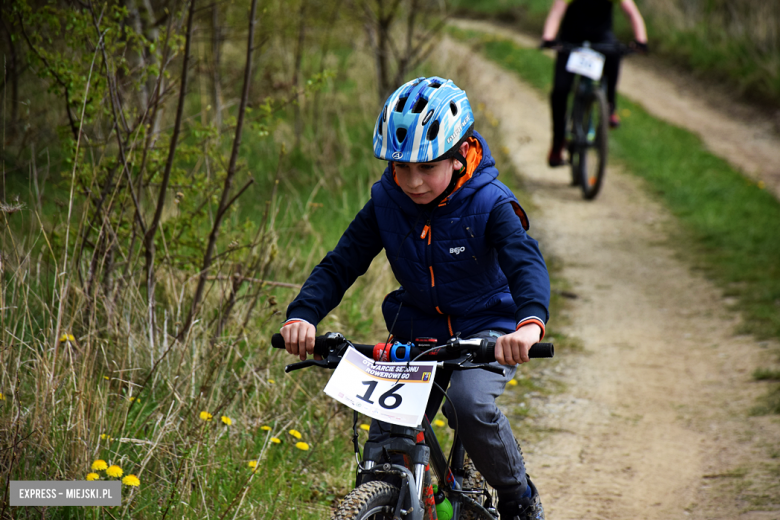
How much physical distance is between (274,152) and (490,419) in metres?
5.50

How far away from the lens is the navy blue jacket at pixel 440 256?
2.35 m

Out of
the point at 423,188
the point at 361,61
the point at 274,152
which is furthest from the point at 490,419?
the point at 361,61

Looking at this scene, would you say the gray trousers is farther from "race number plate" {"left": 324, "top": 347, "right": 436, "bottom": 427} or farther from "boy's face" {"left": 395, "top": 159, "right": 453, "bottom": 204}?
"boy's face" {"left": 395, "top": 159, "right": 453, "bottom": 204}

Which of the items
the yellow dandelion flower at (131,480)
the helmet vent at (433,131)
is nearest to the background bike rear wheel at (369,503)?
the yellow dandelion flower at (131,480)

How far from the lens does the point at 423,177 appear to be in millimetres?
2279

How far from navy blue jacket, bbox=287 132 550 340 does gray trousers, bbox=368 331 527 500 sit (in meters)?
0.13

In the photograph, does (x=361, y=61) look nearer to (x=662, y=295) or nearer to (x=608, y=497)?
(x=662, y=295)

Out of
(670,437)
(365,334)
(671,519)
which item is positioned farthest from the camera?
(365,334)

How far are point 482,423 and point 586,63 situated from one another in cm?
576

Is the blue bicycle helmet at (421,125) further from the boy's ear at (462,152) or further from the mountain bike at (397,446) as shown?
the mountain bike at (397,446)

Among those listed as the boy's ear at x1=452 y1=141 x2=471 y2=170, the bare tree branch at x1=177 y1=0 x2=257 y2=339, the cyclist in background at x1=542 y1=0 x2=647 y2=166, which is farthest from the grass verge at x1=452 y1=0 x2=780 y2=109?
the boy's ear at x1=452 y1=141 x2=471 y2=170

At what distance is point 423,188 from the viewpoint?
229cm

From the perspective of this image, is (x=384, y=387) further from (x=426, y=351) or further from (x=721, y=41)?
(x=721, y=41)

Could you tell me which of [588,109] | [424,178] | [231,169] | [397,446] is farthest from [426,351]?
[588,109]
